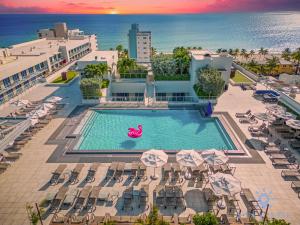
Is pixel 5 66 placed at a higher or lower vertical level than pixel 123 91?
higher

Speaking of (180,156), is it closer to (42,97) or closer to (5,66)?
(42,97)

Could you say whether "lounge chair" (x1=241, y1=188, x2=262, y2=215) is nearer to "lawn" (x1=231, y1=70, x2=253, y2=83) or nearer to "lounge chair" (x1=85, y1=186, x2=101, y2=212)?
"lounge chair" (x1=85, y1=186, x2=101, y2=212)

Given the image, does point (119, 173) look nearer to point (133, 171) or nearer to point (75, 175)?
point (133, 171)

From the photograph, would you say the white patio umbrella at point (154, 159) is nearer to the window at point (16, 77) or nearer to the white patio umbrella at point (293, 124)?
the white patio umbrella at point (293, 124)

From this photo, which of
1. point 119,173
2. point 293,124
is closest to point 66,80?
point 119,173

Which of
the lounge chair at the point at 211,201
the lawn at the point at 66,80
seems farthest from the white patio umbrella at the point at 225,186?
the lawn at the point at 66,80

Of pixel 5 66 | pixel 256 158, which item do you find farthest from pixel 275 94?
pixel 5 66
